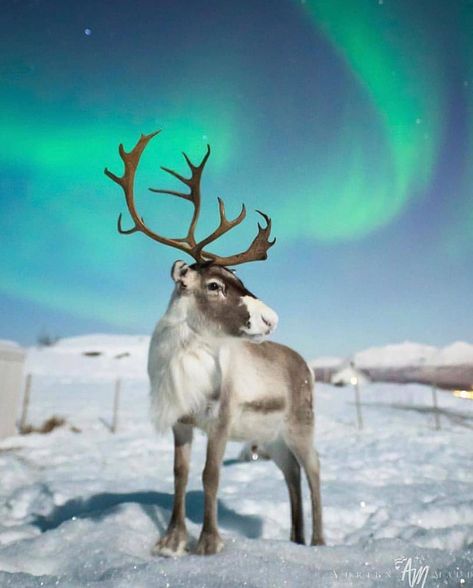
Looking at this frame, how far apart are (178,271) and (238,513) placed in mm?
2751

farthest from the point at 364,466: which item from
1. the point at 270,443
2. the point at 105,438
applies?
the point at 105,438

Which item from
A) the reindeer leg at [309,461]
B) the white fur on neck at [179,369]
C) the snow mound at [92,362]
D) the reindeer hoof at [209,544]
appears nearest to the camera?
the reindeer hoof at [209,544]

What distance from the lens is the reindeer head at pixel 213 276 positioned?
2.88 m

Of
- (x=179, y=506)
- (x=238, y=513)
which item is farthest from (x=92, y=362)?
(x=179, y=506)

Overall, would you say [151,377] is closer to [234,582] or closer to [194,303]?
[194,303]

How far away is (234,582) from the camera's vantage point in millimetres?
2057

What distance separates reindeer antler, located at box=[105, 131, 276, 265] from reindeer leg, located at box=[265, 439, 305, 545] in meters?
1.89

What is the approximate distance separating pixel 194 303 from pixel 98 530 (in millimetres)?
1907

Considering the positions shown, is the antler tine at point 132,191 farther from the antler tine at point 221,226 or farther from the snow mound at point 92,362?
the snow mound at point 92,362

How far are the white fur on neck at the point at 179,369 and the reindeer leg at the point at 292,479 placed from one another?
1338 mm

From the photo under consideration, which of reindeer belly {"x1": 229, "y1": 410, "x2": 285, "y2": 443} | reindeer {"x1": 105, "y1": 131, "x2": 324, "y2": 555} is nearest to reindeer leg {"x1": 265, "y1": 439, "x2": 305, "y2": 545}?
reindeer {"x1": 105, "y1": 131, "x2": 324, "y2": 555}

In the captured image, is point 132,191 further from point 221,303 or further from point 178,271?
point 221,303

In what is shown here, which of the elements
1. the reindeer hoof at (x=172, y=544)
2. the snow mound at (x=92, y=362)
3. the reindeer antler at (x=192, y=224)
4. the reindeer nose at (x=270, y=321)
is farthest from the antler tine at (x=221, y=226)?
the snow mound at (x=92, y=362)

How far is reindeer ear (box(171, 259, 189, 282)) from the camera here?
3051 millimetres
